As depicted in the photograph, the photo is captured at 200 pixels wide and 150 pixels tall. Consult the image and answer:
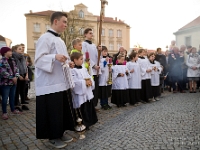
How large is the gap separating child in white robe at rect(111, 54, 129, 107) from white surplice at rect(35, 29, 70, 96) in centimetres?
358

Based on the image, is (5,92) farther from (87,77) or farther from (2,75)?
(87,77)

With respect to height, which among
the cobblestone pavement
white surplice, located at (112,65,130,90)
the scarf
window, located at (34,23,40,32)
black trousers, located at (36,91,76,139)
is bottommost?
the cobblestone pavement

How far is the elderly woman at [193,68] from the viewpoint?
997 centimetres

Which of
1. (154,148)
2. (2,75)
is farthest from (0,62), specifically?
(154,148)

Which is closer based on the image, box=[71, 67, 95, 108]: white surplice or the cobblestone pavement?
the cobblestone pavement

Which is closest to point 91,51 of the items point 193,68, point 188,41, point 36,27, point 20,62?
point 20,62

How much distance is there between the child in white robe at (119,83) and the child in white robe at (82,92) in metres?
2.53

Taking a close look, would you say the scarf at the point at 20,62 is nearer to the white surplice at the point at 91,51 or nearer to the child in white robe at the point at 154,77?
the white surplice at the point at 91,51

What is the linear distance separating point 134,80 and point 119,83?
81cm

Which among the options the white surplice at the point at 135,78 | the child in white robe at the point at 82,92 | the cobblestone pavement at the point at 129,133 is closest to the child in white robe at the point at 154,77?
the white surplice at the point at 135,78

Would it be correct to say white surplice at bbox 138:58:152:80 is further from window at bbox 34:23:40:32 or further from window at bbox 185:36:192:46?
window at bbox 34:23:40:32

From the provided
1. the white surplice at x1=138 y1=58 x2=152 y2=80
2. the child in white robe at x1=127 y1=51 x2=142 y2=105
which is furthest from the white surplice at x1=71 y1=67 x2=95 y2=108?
the white surplice at x1=138 y1=58 x2=152 y2=80

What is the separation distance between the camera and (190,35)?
3431 cm

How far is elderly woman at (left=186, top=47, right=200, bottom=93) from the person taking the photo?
32.7ft
